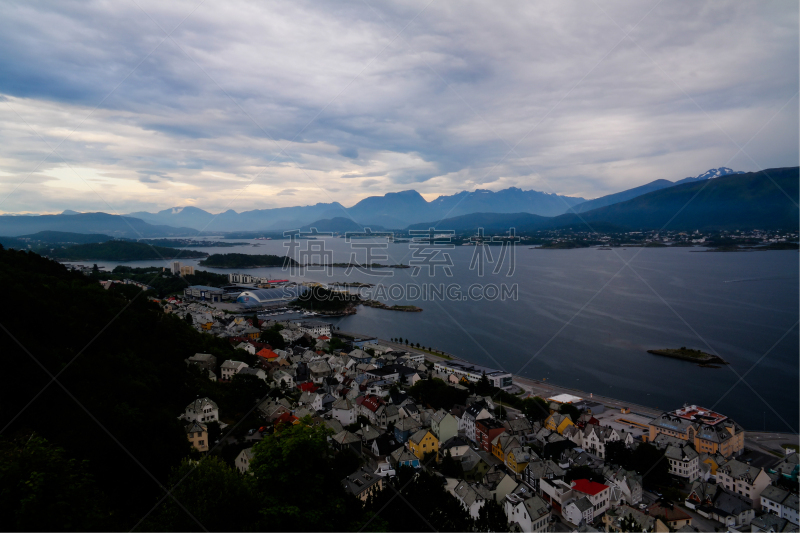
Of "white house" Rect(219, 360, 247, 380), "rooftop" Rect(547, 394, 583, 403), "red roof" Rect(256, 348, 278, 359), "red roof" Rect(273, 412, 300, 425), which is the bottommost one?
"rooftop" Rect(547, 394, 583, 403)

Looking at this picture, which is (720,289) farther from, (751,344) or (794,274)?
(751,344)

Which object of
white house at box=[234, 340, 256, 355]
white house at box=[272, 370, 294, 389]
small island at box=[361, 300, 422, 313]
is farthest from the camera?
small island at box=[361, 300, 422, 313]

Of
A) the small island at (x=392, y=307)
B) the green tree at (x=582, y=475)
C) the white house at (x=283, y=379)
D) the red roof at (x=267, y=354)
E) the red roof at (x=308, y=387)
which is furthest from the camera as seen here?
the small island at (x=392, y=307)

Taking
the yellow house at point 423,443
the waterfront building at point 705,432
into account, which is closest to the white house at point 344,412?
the yellow house at point 423,443


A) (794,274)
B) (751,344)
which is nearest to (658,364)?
(751,344)

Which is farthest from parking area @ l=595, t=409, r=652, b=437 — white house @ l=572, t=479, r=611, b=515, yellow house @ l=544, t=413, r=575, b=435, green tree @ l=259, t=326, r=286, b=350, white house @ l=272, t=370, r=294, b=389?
green tree @ l=259, t=326, r=286, b=350

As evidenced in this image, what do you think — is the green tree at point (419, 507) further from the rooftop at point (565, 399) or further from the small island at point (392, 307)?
the small island at point (392, 307)

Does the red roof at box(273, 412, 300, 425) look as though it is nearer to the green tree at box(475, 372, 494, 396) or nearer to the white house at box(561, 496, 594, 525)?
the white house at box(561, 496, 594, 525)
